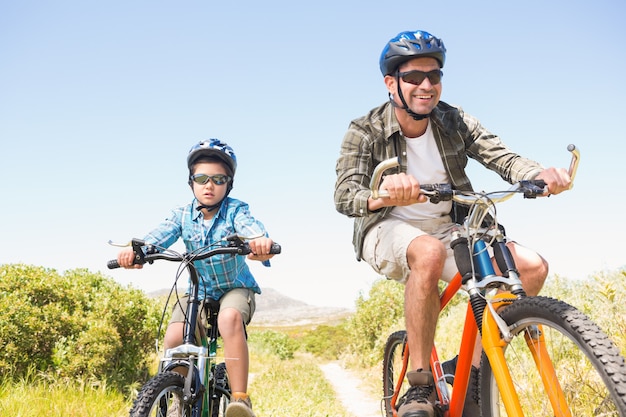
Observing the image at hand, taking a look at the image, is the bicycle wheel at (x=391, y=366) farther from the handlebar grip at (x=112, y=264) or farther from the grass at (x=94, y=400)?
the handlebar grip at (x=112, y=264)

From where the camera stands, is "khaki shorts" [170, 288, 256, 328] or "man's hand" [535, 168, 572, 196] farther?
"khaki shorts" [170, 288, 256, 328]

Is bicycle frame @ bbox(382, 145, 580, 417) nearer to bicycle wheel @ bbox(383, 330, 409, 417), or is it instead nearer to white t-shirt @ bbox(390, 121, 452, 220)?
white t-shirt @ bbox(390, 121, 452, 220)

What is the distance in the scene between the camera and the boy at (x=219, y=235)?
3.60m

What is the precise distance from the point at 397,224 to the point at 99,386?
16.6 ft

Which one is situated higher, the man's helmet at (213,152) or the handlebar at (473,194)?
the man's helmet at (213,152)

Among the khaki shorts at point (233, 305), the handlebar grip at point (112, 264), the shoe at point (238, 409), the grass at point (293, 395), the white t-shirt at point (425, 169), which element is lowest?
the grass at point (293, 395)

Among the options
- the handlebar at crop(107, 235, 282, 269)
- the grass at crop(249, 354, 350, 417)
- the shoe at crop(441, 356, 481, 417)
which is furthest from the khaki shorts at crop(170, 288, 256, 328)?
the grass at crop(249, 354, 350, 417)

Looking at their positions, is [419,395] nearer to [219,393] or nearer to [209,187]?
[219,393]

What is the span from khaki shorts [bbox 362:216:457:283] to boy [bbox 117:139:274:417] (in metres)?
0.80

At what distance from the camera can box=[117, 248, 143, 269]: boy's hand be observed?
345cm

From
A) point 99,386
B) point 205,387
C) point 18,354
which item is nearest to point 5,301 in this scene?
point 18,354

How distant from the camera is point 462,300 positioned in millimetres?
12742

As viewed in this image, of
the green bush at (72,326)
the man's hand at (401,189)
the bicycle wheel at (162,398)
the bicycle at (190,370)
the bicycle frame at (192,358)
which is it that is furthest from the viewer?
the green bush at (72,326)

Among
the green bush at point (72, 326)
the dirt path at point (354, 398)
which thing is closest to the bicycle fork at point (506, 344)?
the dirt path at point (354, 398)
